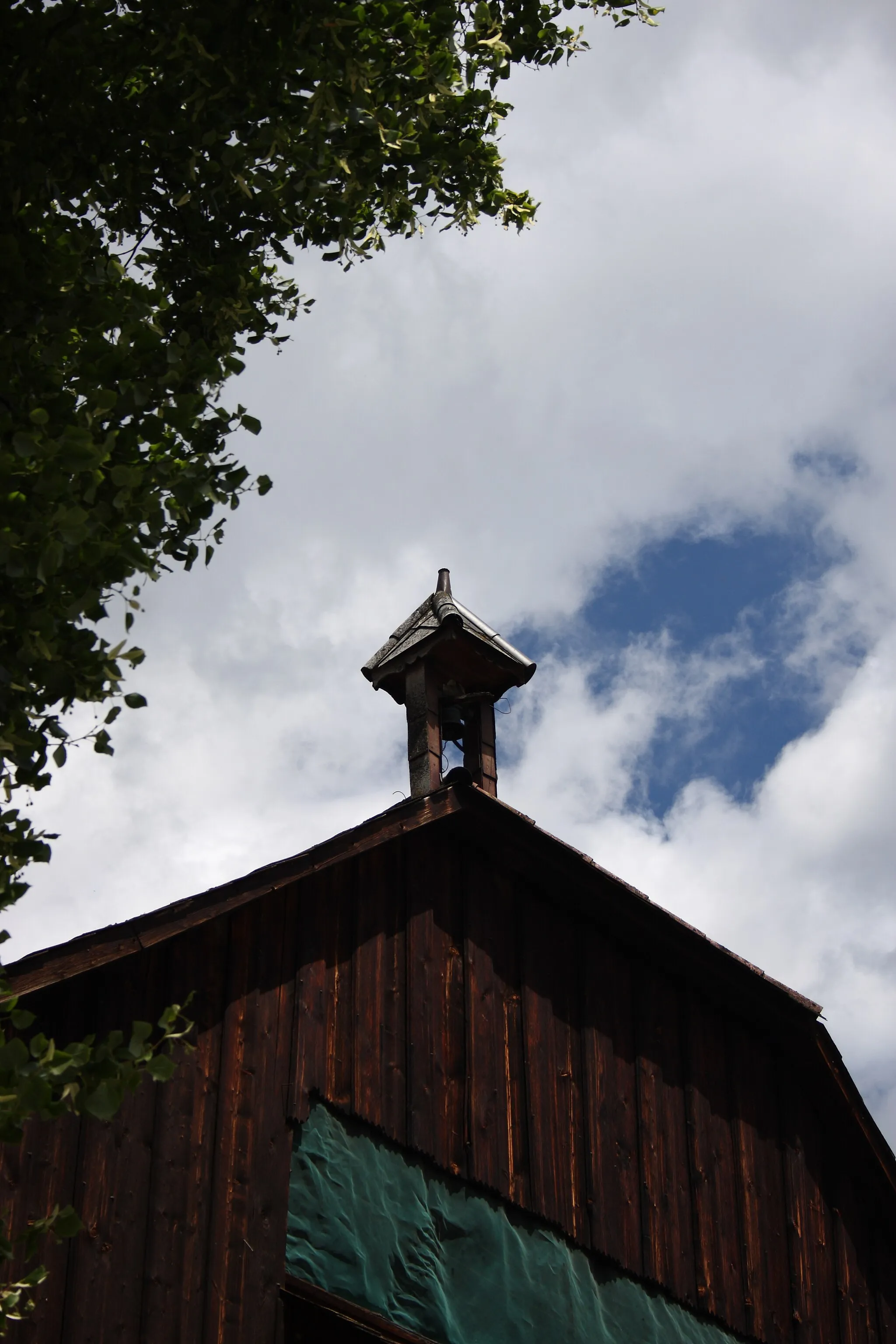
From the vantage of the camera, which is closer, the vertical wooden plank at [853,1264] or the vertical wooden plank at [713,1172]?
the vertical wooden plank at [713,1172]

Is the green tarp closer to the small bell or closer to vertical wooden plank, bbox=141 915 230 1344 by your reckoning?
vertical wooden plank, bbox=141 915 230 1344

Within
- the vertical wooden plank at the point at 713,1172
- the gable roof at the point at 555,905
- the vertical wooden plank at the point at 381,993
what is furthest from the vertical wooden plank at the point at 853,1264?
the vertical wooden plank at the point at 381,993

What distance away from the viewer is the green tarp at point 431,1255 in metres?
9.41

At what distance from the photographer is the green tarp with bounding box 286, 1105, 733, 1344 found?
9414 mm

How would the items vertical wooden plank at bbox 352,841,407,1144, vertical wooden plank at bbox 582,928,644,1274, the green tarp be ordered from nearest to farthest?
1. the green tarp
2. vertical wooden plank at bbox 352,841,407,1144
3. vertical wooden plank at bbox 582,928,644,1274

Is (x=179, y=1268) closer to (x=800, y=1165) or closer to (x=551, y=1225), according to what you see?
(x=551, y=1225)

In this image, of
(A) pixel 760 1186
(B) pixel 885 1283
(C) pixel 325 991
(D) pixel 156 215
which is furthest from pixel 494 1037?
(D) pixel 156 215

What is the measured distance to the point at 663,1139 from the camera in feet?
40.2

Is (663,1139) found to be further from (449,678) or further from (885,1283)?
(449,678)

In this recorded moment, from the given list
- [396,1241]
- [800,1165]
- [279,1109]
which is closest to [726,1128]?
[800,1165]

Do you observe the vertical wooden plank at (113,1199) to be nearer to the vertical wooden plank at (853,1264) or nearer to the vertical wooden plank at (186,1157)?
the vertical wooden plank at (186,1157)

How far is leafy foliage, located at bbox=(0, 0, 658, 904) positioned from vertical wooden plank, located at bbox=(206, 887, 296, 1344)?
14.8ft

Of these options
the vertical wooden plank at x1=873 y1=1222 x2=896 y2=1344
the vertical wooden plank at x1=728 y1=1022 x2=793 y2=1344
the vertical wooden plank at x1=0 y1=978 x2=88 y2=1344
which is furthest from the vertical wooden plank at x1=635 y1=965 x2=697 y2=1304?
the vertical wooden plank at x1=0 y1=978 x2=88 y2=1344

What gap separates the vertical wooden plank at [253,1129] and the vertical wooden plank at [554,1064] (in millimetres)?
2388
